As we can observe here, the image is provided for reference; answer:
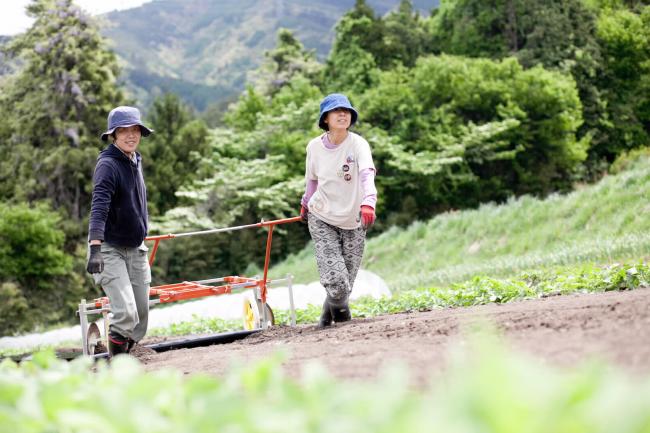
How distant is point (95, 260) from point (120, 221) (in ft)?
1.71

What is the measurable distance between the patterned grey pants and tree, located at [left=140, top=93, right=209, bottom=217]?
2441 centimetres

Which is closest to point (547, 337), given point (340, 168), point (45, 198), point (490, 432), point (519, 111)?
point (490, 432)

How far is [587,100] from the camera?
35281mm

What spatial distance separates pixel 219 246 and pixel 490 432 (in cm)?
2989

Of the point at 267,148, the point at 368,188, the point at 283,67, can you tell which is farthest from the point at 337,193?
the point at 283,67

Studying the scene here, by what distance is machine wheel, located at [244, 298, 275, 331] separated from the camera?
8766mm

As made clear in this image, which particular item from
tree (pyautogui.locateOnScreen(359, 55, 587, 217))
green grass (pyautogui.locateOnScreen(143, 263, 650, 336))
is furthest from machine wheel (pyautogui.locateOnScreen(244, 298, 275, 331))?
tree (pyautogui.locateOnScreen(359, 55, 587, 217))

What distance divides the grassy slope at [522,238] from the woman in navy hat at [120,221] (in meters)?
7.24

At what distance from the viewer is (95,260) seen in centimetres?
644

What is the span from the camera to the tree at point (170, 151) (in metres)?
34.0

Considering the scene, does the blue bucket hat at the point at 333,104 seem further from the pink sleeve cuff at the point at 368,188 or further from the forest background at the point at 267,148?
the forest background at the point at 267,148

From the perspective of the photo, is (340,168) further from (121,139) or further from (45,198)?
(45,198)

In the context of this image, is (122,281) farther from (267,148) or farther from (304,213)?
(267,148)

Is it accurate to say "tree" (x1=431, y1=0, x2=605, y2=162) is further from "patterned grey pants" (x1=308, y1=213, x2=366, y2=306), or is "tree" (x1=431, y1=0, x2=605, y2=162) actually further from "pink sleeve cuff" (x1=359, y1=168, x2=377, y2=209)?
"pink sleeve cuff" (x1=359, y1=168, x2=377, y2=209)
